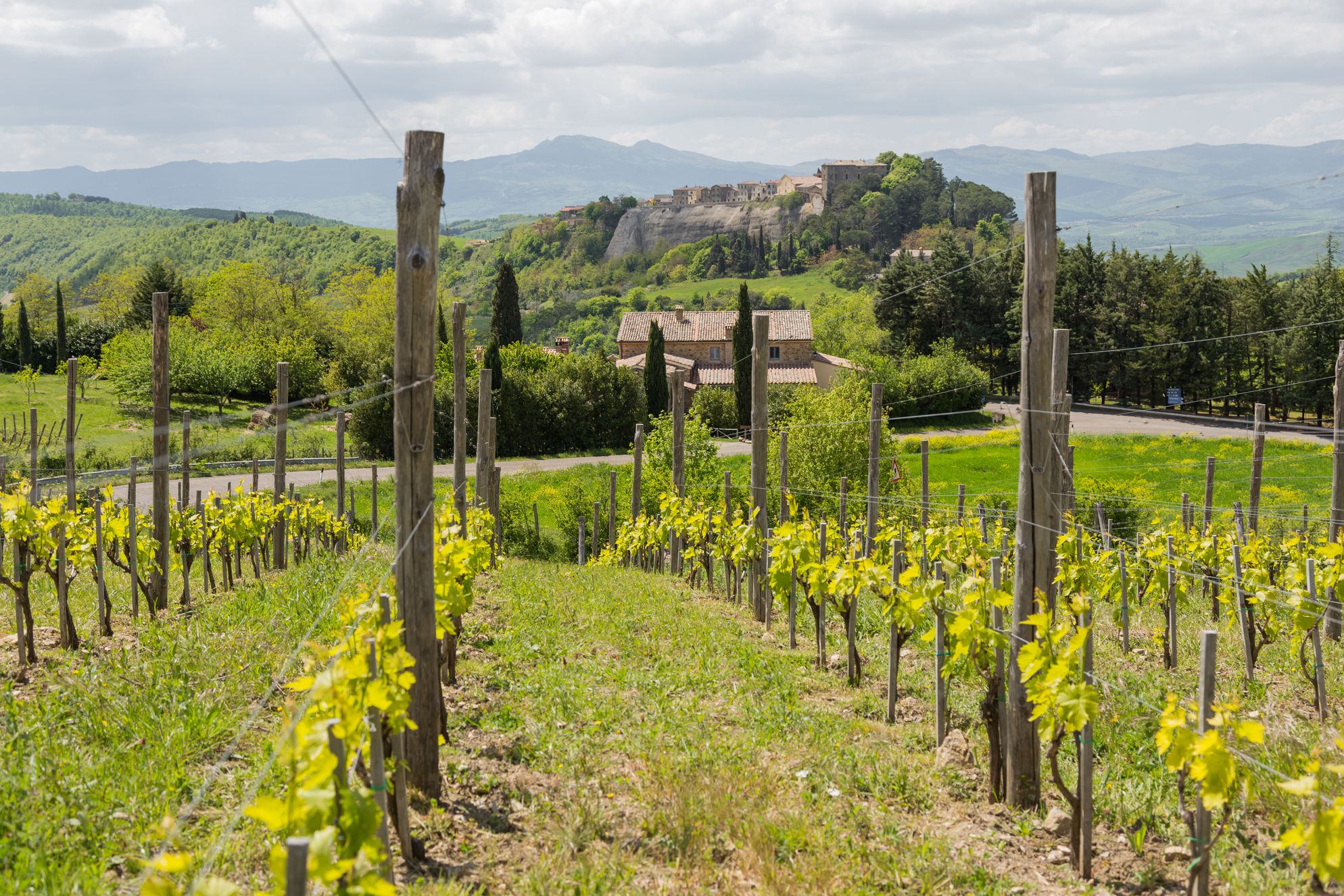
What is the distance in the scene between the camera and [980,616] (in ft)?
21.6

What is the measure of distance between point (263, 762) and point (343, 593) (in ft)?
14.5

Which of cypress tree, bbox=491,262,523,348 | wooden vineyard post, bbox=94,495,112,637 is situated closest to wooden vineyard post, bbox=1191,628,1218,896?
wooden vineyard post, bbox=94,495,112,637

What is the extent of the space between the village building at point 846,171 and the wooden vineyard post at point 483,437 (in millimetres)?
159435

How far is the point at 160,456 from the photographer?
1091cm

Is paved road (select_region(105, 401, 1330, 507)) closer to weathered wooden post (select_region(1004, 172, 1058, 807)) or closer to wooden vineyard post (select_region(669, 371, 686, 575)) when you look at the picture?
wooden vineyard post (select_region(669, 371, 686, 575))

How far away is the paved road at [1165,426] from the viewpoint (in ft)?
143

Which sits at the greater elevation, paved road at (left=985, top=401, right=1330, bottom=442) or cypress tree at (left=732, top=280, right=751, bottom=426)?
cypress tree at (left=732, top=280, right=751, bottom=426)

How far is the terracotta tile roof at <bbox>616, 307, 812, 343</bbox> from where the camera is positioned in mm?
66562

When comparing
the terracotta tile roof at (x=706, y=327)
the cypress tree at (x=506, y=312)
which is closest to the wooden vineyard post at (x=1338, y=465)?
the terracotta tile roof at (x=706, y=327)

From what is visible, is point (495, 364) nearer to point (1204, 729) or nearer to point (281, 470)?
point (281, 470)

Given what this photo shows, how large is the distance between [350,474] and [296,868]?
38.5 meters

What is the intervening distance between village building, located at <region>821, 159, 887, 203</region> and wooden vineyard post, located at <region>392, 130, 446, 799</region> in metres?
170

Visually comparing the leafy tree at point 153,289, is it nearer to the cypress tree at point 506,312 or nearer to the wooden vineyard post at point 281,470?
the cypress tree at point 506,312

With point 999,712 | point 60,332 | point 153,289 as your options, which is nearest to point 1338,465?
point 999,712
